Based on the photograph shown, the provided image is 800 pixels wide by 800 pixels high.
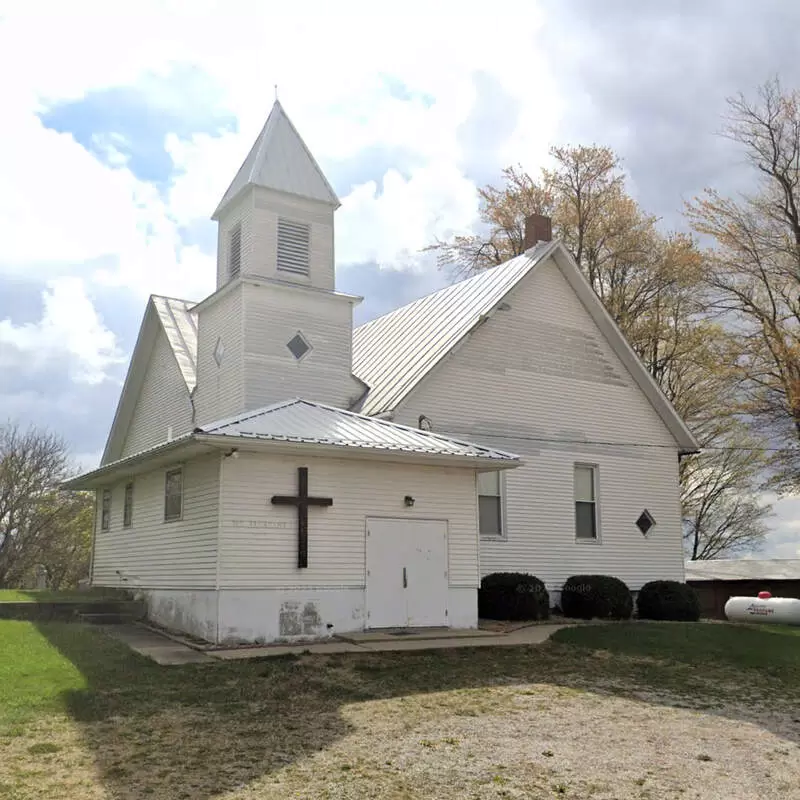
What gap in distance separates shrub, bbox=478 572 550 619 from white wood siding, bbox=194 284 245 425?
256 inches

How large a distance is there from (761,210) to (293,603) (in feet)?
71.0

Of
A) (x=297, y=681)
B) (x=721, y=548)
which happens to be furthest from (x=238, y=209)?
(x=721, y=548)

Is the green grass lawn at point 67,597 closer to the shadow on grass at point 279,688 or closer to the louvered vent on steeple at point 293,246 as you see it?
the shadow on grass at point 279,688

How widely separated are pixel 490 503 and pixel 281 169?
9.29 metres

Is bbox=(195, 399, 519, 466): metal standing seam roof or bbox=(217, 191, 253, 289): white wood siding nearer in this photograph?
bbox=(195, 399, 519, 466): metal standing seam roof

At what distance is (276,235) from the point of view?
21.5 m

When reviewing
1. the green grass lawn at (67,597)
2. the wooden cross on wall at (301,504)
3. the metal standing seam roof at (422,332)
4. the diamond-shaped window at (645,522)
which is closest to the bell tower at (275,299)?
the metal standing seam roof at (422,332)

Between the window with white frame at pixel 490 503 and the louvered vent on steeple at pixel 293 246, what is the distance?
21.1 ft

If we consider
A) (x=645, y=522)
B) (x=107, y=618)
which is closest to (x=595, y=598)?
(x=645, y=522)

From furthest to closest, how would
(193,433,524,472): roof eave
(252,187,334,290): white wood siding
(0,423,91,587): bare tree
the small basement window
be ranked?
(0,423,91,587): bare tree → the small basement window → (252,187,334,290): white wood siding → (193,433,524,472): roof eave

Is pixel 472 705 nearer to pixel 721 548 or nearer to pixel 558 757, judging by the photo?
pixel 558 757

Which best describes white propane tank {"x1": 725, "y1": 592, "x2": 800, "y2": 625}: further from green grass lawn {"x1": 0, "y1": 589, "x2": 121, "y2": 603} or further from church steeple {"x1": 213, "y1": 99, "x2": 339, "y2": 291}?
green grass lawn {"x1": 0, "y1": 589, "x2": 121, "y2": 603}

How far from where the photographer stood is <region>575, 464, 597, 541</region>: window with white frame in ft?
71.8

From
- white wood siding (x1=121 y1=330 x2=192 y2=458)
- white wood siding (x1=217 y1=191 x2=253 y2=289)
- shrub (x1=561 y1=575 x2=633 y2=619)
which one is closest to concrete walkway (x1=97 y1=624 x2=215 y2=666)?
white wood siding (x1=121 y1=330 x2=192 y2=458)
